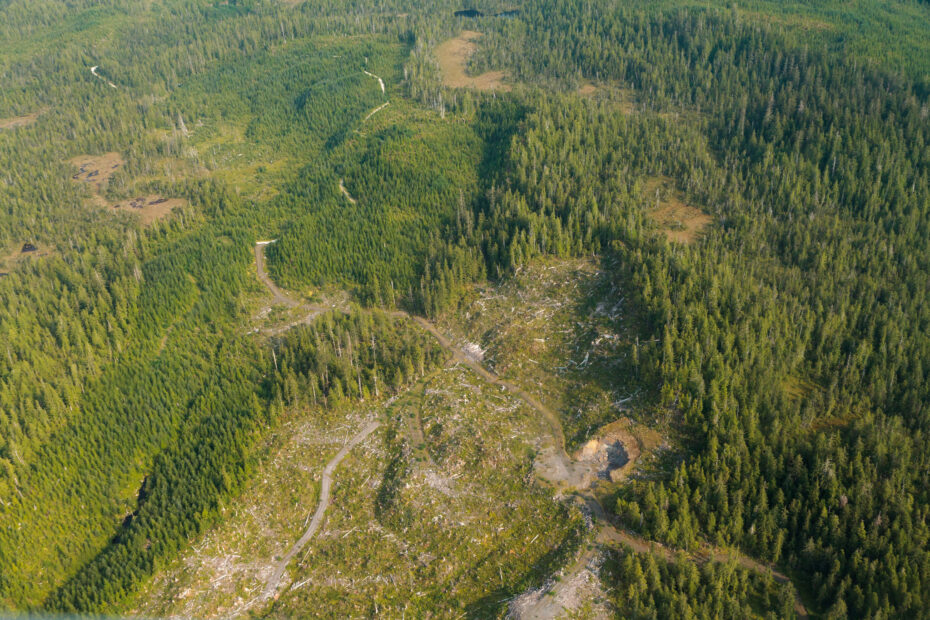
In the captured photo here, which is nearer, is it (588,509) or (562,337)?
(588,509)

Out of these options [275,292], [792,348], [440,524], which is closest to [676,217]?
[792,348]

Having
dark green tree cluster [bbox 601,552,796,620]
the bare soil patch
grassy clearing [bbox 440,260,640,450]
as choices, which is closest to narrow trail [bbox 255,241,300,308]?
grassy clearing [bbox 440,260,640,450]

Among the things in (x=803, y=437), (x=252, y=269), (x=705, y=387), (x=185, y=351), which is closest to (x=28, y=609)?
(x=185, y=351)

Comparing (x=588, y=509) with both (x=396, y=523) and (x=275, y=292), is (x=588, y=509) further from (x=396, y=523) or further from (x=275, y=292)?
(x=275, y=292)

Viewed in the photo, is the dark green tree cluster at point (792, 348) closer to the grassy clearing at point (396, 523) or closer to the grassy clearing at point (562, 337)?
the grassy clearing at point (562, 337)

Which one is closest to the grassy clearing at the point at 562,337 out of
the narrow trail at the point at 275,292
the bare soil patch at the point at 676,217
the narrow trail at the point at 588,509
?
the narrow trail at the point at 588,509

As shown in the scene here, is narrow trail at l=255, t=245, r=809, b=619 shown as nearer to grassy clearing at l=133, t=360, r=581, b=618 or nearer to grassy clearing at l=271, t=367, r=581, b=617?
grassy clearing at l=133, t=360, r=581, b=618
